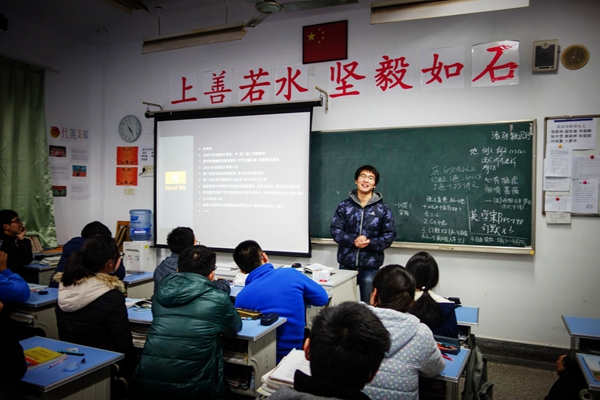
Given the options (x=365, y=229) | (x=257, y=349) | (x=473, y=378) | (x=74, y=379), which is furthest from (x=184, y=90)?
(x=473, y=378)

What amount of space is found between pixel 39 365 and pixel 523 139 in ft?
12.6

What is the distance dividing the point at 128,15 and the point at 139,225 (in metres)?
2.47

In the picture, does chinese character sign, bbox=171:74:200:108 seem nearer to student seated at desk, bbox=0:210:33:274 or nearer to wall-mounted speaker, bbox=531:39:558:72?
student seated at desk, bbox=0:210:33:274

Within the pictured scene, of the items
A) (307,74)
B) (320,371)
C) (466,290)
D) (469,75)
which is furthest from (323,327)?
(307,74)

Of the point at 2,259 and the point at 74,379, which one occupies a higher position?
the point at 2,259

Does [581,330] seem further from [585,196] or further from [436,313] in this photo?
[585,196]

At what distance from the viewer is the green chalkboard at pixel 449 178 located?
3.79 meters

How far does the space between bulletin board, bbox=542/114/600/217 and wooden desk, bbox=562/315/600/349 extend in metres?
1.35

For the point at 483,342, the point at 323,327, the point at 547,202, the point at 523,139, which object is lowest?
the point at 483,342

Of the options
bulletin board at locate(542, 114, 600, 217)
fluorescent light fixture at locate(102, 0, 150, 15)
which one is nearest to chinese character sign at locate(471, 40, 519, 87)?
bulletin board at locate(542, 114, 600, 217)

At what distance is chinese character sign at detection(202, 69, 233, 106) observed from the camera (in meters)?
4.99

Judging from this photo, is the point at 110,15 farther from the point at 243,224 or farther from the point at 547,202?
the point at 547,202

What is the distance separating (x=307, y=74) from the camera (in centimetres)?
459

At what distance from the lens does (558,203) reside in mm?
3670
